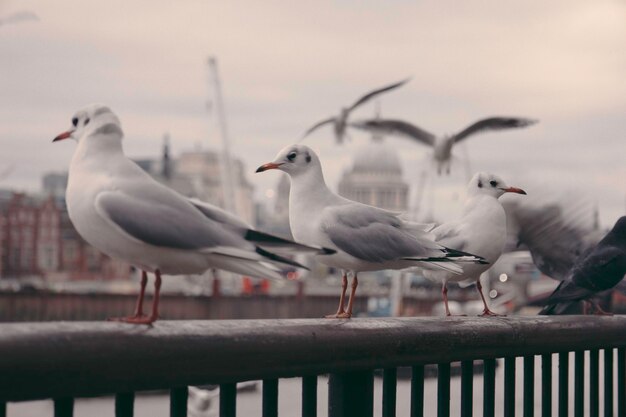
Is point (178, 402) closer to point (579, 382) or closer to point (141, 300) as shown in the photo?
point (141, 300)

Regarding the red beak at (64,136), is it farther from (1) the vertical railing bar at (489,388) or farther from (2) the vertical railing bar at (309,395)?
(1) the vertical railing bar at (489,388)

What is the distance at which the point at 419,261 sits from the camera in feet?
8.39

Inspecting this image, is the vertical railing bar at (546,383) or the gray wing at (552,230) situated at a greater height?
the gray wing at (552,230)

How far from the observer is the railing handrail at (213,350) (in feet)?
4.63

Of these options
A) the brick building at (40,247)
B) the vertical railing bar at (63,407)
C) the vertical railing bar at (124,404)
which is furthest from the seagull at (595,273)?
the brick building at (40,247)

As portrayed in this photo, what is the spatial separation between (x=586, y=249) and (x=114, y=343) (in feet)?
8.16

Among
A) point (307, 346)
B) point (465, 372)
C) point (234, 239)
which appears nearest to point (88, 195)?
point (234, 239)

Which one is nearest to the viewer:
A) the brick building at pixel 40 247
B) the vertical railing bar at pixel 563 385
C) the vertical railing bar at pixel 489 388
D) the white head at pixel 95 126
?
the white head at pixel 95 126

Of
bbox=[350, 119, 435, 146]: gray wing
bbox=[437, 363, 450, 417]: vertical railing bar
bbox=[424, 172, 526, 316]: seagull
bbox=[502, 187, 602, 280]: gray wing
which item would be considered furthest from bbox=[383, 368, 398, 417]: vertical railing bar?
bbox=[350, 119, 435, 146]: gray wing

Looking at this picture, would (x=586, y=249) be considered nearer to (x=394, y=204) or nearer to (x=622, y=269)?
(x=622, y=269)

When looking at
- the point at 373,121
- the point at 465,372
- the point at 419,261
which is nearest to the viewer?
the point at 465,372

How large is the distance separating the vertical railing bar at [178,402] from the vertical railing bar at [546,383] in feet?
4.08

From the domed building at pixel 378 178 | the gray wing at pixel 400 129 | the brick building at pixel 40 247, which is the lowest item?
the brick building at pixel 40 247

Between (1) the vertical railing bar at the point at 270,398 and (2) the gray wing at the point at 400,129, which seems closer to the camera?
(1) the vertical railing bar at the point at 270,398
